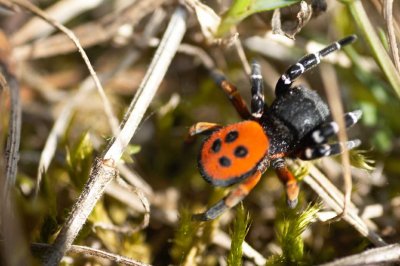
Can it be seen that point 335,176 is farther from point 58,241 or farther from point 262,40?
point 58,241

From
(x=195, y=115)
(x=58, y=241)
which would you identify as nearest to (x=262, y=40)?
(x=195, y=115)

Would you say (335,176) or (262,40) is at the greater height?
(262,40)

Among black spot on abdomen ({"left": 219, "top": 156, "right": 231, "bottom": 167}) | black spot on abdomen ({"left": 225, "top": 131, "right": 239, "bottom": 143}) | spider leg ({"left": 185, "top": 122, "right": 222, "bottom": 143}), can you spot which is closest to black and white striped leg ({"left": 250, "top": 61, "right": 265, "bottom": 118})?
spider leg ({"left": 185, "top": 122, "right": 222, "bottom": 143})

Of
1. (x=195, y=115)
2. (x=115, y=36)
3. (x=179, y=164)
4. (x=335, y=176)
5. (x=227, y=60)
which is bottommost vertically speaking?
(x=335, y=176)

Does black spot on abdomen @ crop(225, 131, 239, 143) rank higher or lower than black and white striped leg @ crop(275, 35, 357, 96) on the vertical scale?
lower

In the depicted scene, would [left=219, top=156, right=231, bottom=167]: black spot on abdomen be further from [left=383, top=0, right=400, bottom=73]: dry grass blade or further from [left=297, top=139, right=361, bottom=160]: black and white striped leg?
[left=383, top=0, right=400, bottom=73]: dry grass blade

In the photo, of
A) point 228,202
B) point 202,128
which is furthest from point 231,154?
point 202,128
